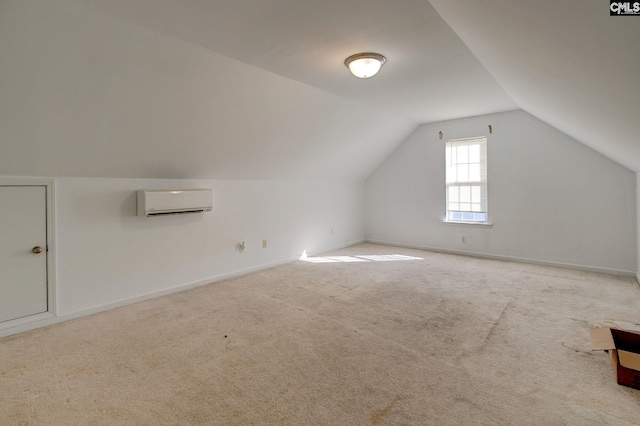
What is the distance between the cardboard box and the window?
3.38 metres

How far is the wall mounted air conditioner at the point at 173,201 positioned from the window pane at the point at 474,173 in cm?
444

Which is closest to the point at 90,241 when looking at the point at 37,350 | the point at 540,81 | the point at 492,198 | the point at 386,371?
the point at 37,350

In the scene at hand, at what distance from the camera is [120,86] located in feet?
8.66

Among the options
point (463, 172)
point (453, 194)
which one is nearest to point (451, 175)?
point (463, 172)

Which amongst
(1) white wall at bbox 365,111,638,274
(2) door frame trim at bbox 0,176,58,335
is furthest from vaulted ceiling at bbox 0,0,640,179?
(1) white wall at bbox 365,111,638,274

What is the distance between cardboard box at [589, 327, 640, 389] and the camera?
1.99 m

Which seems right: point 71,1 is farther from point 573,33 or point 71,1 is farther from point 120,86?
point 573,33

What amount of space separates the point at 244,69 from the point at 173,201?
1683mm

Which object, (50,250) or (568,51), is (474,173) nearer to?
(568,51)

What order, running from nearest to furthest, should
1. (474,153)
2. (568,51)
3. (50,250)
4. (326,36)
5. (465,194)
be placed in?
(568,51) → (326,36) → (50,250) → (474,153) → (465,194)

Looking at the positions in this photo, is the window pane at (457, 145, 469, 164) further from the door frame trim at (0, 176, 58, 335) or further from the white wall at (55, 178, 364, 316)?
the door frame trim at (0, 176, 58, 335)

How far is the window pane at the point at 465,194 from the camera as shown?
571 cm

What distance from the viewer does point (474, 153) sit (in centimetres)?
563

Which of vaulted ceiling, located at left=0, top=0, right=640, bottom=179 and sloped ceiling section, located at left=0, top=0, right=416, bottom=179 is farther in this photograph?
sloped ceiling section, located at left=0, top=0, right=416, bottom=179
